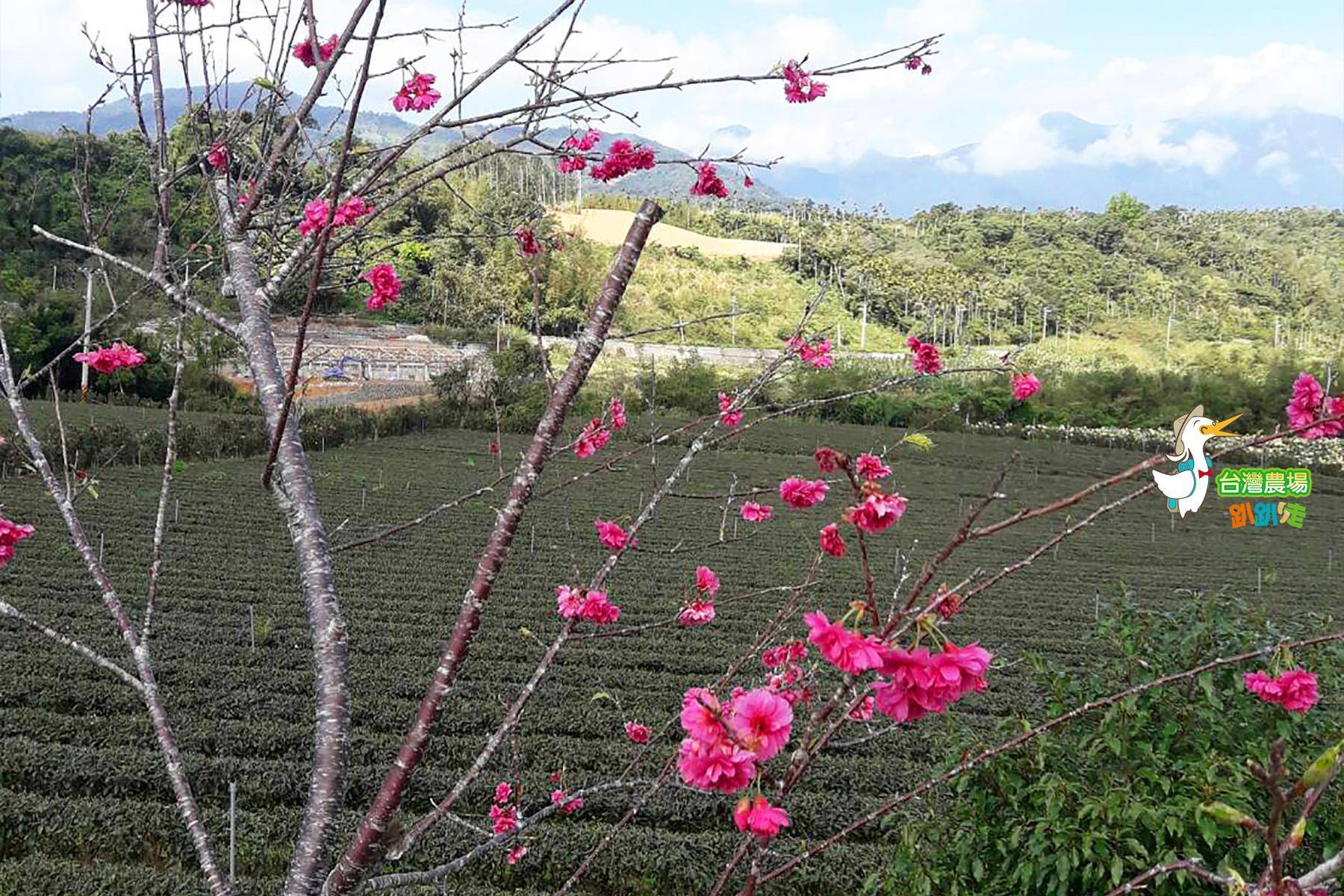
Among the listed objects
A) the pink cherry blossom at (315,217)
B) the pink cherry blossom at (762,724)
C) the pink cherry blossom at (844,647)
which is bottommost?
the pink cherry blossom at (762,724)

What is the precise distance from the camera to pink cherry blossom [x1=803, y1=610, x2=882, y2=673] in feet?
3.69

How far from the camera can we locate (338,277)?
2178 millimetres

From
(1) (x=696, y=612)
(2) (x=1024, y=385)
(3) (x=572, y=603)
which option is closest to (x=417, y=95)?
(3) (x=572, y=603)

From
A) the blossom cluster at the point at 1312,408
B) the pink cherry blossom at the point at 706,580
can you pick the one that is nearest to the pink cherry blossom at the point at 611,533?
the pink cherry blossom at the point at 706,580

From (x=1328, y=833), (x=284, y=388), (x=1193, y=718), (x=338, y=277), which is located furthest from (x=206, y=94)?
(x=1328, y=833)

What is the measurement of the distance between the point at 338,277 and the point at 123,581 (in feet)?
32.1

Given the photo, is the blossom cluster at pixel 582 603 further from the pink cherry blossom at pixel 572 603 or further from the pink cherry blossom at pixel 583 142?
the pink cherry blossom at pixel 583 142

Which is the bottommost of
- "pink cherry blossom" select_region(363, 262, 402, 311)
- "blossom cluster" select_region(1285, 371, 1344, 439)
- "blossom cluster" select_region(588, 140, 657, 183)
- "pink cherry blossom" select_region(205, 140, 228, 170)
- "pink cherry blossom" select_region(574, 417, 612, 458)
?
"pink cherry blossom" select_region(574, 417, 612, 458)

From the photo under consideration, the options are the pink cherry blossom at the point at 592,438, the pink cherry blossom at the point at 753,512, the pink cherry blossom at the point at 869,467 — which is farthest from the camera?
the pink cherry blossom at the point at 753,512

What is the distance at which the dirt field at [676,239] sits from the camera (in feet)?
211

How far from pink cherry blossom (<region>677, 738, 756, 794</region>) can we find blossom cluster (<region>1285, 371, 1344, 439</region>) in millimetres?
1110

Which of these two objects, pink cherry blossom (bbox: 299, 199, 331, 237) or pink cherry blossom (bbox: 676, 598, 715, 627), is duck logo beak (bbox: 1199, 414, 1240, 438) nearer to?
pink cherry blossom (bbox: 676, 598, 715, 627)

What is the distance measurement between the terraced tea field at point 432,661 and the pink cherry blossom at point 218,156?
0.72 m

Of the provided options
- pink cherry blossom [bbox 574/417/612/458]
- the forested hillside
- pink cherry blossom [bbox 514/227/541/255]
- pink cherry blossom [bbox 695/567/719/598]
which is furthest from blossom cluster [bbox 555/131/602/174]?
the forested hillside
